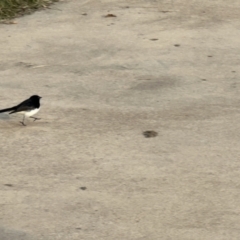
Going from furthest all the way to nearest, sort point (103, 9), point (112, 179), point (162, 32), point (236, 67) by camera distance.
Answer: point (103, 9)
point (162, 32)
point (236, 67)
point (112, 179)

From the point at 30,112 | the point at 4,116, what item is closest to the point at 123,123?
the point at 30,112

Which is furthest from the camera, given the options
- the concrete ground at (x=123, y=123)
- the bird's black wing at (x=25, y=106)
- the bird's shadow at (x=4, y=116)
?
the bird's shadow at (x=4, y=116)

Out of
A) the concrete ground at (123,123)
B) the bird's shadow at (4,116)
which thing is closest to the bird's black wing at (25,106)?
the concrete ground at (123,123)

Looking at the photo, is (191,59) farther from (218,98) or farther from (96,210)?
(96,210)

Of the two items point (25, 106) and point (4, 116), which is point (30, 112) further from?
point (4, 116)

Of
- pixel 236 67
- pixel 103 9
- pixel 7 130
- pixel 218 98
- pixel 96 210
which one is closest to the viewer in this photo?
pixel 96 210

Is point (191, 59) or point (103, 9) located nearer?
point (191, 59)

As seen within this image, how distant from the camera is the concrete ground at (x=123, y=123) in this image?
17.9 feet

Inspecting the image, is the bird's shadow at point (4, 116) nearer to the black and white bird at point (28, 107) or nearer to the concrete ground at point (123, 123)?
the concrete ground at point (123, 123)

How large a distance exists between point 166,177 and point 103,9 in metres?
4.23

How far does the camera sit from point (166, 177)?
6.00 m

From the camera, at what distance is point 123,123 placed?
696 cm

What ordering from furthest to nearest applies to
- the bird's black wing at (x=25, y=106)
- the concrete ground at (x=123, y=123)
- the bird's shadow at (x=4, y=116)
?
the bird's shadow at (x=4, y=116), the bird's black wing at (x=25, y=106), the concrete ground at (x=123, y=123)

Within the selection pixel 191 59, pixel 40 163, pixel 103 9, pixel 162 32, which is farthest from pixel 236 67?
pixel 40 163
